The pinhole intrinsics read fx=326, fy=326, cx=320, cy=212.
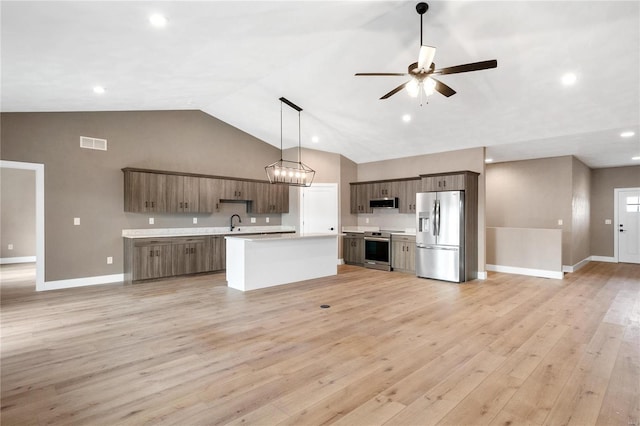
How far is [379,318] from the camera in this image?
13.5 feet

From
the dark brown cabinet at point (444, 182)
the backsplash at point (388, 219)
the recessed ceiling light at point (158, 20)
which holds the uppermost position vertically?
the recessed ceiling light at point (158, 20)

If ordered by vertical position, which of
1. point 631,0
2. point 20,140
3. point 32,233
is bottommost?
point 32,233

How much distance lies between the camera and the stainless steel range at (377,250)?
768cm

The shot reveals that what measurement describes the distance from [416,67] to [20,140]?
6240 millimetres

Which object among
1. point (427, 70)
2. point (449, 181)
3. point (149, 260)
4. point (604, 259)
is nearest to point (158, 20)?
point (427, 70)

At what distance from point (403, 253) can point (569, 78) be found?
171 inches

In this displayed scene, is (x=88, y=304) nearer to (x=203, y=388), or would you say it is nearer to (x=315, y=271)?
(x=203, y=388)

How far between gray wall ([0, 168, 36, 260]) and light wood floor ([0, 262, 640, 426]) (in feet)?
15.6

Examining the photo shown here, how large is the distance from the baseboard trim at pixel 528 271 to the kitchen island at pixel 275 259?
3.94m

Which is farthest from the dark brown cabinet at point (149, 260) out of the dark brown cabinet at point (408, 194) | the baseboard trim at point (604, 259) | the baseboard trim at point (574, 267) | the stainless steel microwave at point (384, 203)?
the baseboard trim at point (604, 259)

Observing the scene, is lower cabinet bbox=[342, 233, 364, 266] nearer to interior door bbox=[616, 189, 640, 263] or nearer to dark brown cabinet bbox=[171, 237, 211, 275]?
dark brown cabinet bbox=[171, 237, 211, 275]

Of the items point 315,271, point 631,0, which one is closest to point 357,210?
point 315,271

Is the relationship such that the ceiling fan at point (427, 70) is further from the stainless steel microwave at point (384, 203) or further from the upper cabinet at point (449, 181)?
the stainless steel microwave at point (384, 203)

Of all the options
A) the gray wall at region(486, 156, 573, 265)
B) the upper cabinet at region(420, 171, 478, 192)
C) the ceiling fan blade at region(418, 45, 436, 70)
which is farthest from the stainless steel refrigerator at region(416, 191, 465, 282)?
the ceiling fan blade at region(418, 45, 436, 70)
